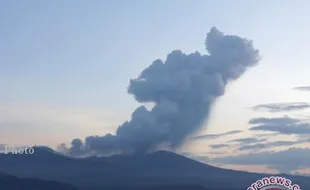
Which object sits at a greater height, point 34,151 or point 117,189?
point 34,151

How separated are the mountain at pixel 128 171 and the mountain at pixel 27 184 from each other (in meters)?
0.14

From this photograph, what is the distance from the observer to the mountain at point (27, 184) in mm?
15508

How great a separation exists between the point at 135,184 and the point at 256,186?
2.93 m

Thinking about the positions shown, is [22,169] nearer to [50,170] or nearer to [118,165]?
[50,170]

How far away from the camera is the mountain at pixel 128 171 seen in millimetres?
15141

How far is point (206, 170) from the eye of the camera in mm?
15273

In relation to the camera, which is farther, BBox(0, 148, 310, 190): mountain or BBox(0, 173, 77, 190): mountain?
BBox(0, 173, 77, 190): mountain

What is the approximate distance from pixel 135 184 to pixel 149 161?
100 cm

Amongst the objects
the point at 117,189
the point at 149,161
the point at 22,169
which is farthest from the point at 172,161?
the point at 22,169

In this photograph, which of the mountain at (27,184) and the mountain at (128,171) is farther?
the mountain at (27,184)

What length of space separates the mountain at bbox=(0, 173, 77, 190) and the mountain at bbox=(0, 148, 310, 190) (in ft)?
0.44

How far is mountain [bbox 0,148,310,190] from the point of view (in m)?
15.1

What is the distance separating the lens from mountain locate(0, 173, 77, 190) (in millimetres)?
15508

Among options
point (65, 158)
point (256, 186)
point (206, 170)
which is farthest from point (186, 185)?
point (65, 158)
